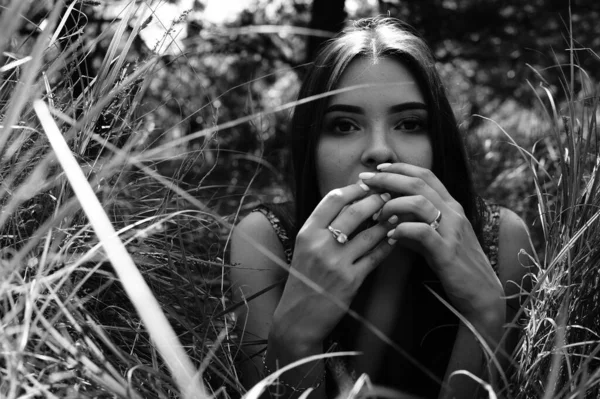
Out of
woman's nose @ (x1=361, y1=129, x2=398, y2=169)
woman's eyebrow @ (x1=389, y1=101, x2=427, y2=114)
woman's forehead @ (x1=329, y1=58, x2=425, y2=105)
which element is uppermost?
woman's forehead @ (x1=329, y1=58, x2=425, y2=105)

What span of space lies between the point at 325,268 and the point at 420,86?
2.32ft

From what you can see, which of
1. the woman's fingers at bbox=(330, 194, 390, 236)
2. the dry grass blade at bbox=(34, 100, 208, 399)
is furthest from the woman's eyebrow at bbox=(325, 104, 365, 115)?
the dry grass blade at bbox=(34, 100, 208, 399)

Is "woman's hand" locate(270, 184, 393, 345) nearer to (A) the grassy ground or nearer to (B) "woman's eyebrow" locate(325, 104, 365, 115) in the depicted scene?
(A) the grassy ground

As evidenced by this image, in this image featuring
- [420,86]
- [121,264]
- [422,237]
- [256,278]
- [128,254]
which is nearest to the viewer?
[121,264]

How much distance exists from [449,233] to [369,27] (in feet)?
2.88

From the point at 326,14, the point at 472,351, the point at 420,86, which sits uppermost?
the point at 326,14

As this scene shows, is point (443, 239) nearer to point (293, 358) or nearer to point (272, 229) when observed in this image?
point (293, 358)

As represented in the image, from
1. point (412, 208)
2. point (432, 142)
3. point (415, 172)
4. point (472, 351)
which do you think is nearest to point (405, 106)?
point (432, 142)

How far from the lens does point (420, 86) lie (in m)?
1.93

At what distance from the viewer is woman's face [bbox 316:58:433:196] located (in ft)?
5.91

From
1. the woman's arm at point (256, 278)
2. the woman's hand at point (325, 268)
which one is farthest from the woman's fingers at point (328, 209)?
the woman's arm at point (256, 278)

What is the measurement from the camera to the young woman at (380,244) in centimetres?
159

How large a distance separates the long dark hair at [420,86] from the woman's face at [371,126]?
1.1 inches

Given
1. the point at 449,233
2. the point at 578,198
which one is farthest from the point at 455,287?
the point at 578,198
